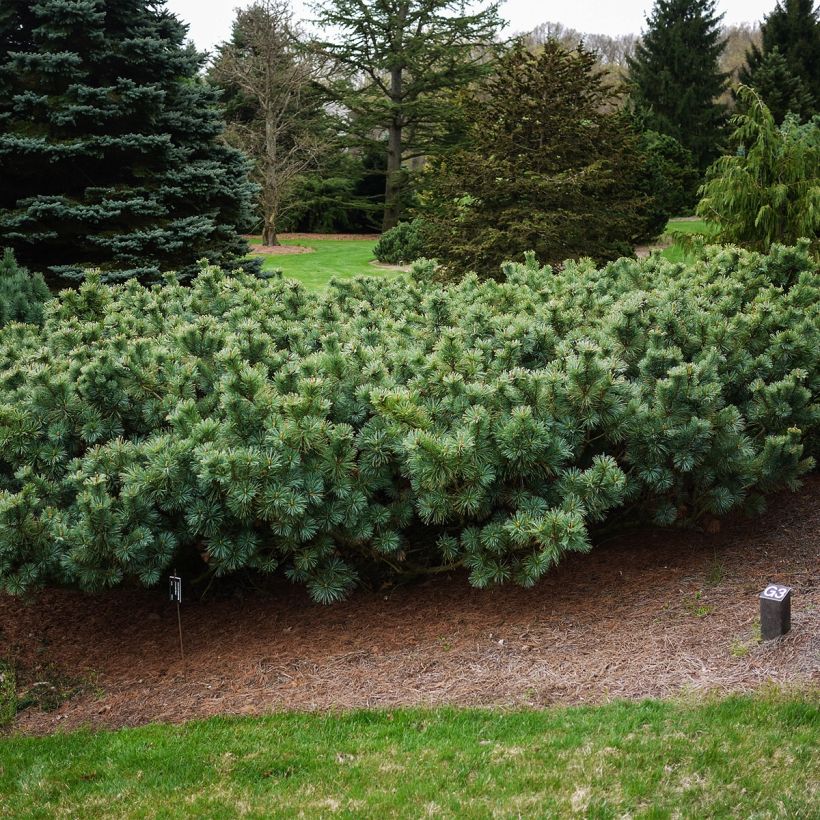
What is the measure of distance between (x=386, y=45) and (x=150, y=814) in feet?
97.4

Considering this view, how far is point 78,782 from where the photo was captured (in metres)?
3.19

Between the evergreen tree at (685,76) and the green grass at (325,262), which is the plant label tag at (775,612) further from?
the evergreen tree at (685,76)

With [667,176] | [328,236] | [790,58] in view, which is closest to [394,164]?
[328,236]

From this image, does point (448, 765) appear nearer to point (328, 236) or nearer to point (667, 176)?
point (667, 176)

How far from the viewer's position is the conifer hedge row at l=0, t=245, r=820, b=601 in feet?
12.8

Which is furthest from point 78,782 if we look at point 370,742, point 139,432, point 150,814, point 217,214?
point 217,214

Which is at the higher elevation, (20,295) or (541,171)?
(541,171)

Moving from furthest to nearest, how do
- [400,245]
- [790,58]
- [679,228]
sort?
1. [790,58]
2. [679,228]
3. [400,245]

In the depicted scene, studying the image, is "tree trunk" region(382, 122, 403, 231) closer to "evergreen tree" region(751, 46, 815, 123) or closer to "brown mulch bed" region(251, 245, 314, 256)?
"brown mulch bed" region(251, 245, 314, 256)

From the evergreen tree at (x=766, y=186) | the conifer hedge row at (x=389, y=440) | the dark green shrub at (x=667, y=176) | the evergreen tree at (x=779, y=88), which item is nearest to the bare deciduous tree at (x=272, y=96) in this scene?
the dark green shrub at (x=667, y=176)

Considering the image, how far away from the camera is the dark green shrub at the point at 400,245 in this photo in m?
20.5

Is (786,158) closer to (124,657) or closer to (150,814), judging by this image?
(124,657)

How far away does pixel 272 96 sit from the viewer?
2653 cm

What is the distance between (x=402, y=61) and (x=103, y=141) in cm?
2086
